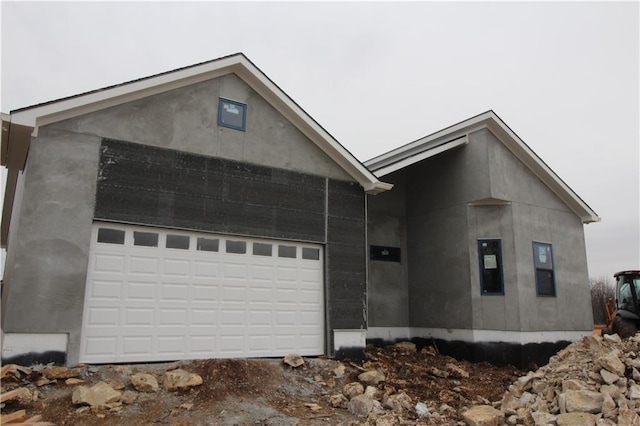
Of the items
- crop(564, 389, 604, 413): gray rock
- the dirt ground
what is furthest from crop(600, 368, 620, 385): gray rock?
the dirt ground

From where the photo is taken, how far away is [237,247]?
961 cm

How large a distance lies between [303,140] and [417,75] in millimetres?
9243

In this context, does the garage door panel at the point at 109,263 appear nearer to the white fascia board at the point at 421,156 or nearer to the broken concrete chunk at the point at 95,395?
the broken concrete chunk at the point at 95,395

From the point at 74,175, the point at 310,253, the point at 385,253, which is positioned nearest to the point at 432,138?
the point at 385,253

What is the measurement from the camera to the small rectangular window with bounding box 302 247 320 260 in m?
10.3

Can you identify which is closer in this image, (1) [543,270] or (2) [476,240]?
(2) [476,240]

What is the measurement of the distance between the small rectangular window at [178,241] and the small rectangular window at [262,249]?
1445 mm

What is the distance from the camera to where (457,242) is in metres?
12.4

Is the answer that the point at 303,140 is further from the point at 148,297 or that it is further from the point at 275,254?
the point at 148,297

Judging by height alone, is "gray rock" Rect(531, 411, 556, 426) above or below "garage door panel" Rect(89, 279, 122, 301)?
below

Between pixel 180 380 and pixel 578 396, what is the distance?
6.26 meters

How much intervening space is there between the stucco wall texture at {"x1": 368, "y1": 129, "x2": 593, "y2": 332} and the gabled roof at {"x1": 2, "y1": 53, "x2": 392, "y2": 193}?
2.73m

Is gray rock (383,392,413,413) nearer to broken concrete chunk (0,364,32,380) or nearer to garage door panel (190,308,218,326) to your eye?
garage door panel (190,308,218,326)

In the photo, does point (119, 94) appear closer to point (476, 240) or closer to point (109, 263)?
point (109, 263)
